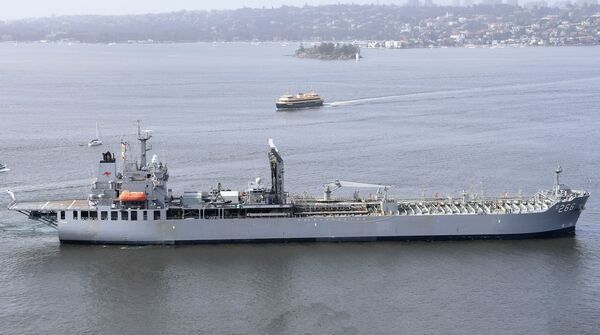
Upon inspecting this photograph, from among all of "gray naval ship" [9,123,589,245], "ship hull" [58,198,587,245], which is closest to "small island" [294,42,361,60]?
"gray naval ship" [9,123,589,245]

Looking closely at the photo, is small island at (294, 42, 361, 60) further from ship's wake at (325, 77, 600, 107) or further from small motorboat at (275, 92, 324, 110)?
small motorboat at (275, 92, 324, 110)

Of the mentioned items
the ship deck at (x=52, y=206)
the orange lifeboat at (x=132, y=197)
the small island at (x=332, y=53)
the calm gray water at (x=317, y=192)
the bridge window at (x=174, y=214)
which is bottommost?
the small island at (x=332, y=53)

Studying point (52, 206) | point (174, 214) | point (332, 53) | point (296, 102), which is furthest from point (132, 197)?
point (332, 53)

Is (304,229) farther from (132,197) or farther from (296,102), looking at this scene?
(296,102)

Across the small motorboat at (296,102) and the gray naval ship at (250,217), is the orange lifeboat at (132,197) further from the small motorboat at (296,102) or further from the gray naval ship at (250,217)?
the small motorboat at (296,102)

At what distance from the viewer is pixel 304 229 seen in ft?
121

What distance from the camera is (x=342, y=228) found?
3712cm

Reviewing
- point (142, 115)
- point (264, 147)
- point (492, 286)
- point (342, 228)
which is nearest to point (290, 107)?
point (142, 115)

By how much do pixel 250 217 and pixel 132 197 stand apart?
5.20m

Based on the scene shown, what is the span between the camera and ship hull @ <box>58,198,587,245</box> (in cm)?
3681

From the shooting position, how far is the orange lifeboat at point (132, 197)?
36375 millimetres

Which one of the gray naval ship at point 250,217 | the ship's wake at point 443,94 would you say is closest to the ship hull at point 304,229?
the gray naval ship at point 250,217

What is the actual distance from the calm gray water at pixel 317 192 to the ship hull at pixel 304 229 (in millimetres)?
531

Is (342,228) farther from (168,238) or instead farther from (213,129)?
(213,129)
